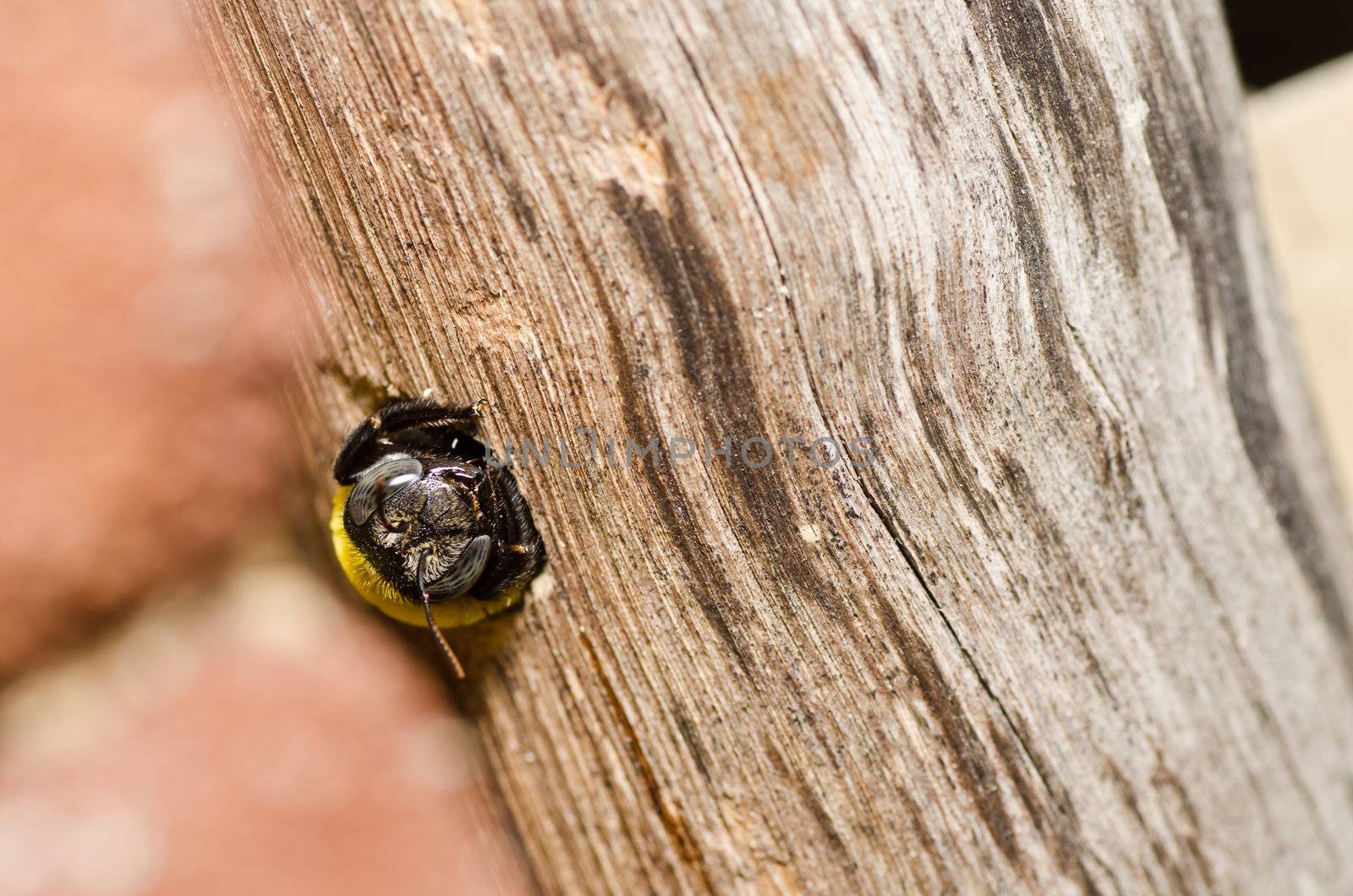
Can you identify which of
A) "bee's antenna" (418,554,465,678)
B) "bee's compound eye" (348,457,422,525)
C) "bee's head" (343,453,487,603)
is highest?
"bee's compound eye" (348,457,422,525)

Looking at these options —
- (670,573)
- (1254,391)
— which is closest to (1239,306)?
(1254,391)

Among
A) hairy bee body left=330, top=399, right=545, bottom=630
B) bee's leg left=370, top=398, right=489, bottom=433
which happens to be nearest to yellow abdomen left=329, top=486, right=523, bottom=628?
hairy bee body left=330, top=399, right=545, bottom=630

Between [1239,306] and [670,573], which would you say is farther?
[1239,306]

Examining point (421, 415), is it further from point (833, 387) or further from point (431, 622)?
point (833, 387)

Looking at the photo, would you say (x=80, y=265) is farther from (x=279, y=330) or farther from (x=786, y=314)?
(x=786, y=314)

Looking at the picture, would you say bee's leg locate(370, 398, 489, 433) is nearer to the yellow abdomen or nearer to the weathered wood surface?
the weathered wood surface

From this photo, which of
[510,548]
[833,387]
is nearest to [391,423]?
[510,548]

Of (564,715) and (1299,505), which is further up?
(564,715)
